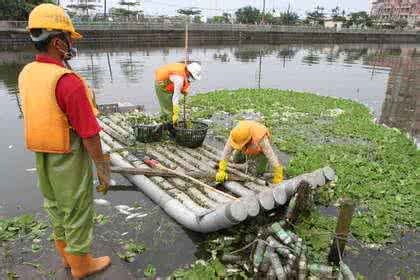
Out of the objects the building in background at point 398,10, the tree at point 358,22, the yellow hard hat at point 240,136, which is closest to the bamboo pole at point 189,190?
the yellow hard hat at point 240,136

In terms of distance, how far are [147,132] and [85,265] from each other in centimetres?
425

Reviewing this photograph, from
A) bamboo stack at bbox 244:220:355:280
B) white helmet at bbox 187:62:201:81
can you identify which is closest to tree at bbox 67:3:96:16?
white helmet at bbox 187:62:201:81

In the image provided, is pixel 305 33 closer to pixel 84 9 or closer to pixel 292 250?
pixel 84 9

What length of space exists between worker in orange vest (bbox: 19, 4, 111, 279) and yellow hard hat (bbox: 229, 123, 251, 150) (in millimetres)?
2304

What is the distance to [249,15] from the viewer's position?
257 ft

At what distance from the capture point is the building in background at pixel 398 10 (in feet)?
379

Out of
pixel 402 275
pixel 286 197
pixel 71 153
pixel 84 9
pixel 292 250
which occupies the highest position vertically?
pixel 84 9

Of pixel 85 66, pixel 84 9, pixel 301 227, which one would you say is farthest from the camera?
pixel 84 9

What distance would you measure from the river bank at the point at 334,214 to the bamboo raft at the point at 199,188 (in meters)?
0.31

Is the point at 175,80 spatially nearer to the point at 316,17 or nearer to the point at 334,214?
the point at 334,214

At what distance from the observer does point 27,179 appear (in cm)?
664

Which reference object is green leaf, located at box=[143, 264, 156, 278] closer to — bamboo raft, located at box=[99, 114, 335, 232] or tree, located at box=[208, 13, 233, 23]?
bamboo raft, located at box=[99, 114, 335, 232]

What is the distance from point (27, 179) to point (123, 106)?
4.59 metres

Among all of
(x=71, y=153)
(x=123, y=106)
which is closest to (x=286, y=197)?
(x=71, y=153)
